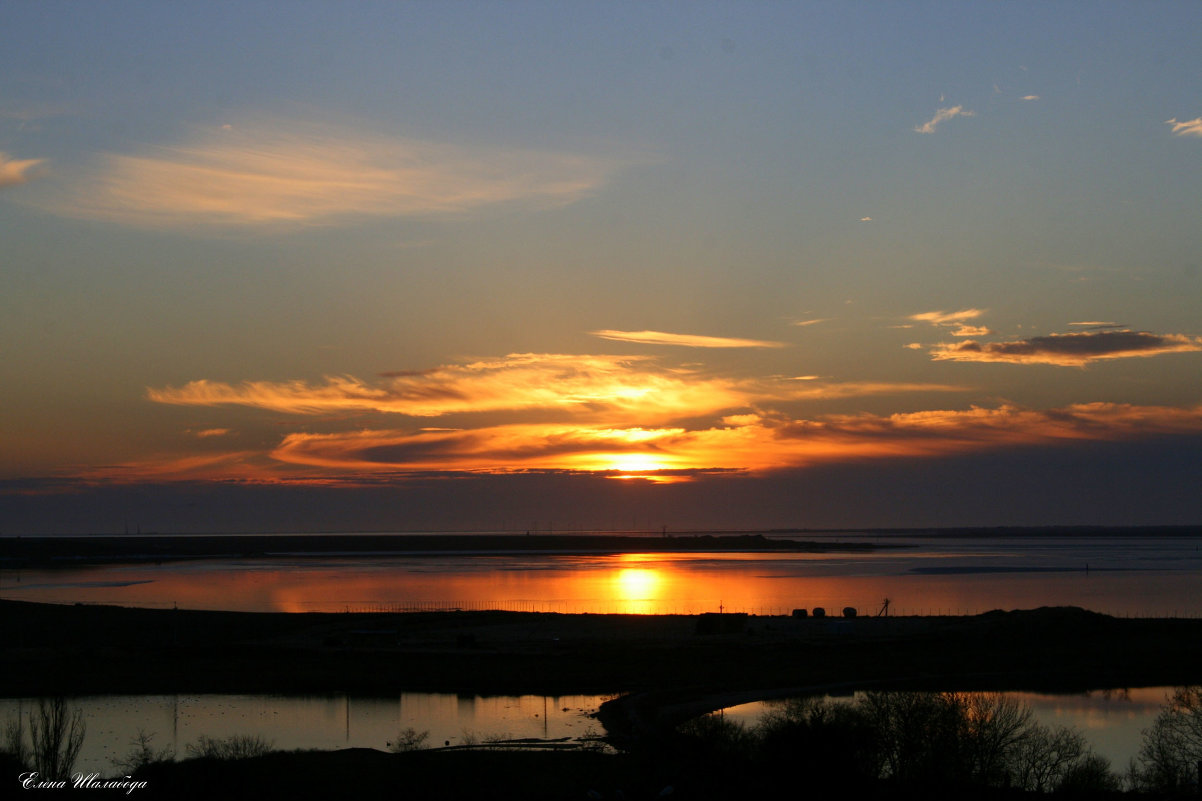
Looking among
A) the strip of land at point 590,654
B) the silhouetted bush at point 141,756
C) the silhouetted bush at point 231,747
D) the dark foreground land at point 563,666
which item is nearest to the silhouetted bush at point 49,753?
the dark foreground land at point 563,666

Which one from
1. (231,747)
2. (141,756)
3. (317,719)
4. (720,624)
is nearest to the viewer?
(141,756)

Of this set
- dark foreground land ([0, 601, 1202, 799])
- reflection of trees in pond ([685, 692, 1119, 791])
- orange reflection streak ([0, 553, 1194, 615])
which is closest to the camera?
reflection of trees in pond ([685, 692, 1119, 791])

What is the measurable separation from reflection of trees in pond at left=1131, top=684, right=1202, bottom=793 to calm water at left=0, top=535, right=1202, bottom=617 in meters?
41.8

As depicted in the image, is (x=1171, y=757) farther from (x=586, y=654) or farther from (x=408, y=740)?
(x=586, y=654)

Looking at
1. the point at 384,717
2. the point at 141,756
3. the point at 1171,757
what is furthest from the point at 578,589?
the point at 1171,757

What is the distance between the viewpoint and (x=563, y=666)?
2114 inches

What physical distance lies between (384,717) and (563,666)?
43.5 ft

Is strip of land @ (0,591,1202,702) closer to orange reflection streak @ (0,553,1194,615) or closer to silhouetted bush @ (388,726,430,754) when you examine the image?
silhouetted bush @ (388,726,430,754)

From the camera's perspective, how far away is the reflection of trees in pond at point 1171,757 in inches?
1137

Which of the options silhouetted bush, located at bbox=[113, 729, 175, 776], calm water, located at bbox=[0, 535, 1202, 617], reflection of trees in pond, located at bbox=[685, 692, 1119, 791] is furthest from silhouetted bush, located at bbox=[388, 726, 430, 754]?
calm water, located at bbox=[0, 535, 1202, 617]

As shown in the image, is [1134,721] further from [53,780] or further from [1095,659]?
[53,780]

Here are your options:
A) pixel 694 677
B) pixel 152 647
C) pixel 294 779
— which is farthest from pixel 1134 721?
pixel 152 647

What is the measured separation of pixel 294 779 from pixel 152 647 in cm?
3457

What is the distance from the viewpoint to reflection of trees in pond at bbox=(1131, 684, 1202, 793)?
94.7 ft
